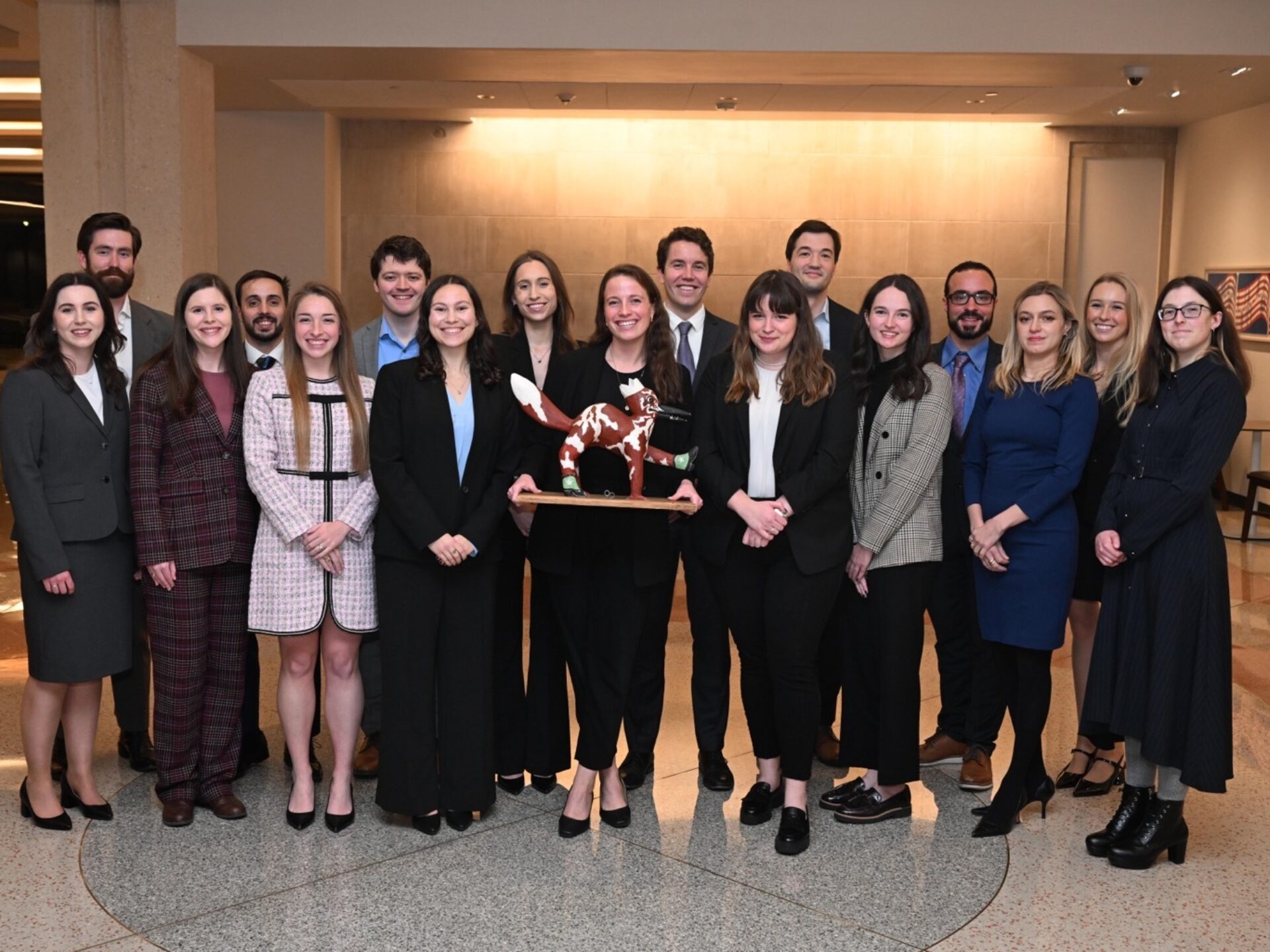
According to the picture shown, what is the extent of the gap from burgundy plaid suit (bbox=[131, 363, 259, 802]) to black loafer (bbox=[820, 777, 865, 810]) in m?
1.98

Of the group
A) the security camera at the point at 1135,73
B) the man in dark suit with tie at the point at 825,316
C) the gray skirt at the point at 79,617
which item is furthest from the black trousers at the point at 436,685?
the security camera at the point at 1135,73

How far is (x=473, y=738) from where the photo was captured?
3.92 meters

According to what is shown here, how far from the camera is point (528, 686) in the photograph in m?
4.23

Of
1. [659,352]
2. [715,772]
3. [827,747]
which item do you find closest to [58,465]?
[659,352]

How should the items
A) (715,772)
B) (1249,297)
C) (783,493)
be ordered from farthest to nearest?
(1249,297) < (715,772) < (783,493)

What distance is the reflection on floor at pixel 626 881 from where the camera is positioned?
3303mm

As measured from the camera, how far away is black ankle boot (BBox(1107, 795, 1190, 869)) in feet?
12.3

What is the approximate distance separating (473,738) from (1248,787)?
9.12 feet

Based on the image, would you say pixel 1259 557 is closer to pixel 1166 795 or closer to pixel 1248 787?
pixel 1248 787

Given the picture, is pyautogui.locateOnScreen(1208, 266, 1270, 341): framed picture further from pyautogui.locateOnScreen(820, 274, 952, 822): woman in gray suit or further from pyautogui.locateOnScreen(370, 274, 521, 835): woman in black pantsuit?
pyautogui.locateOnScreen(370, 274, 521, 835): woman in black pantsuit

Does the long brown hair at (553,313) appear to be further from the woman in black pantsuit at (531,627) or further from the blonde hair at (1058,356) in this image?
the blonde hair at (1058,356)

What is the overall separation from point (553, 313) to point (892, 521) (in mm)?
1325

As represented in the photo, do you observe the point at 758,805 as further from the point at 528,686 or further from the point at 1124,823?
the point at 1124,823

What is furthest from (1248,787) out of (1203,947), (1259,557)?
(1259,557)
